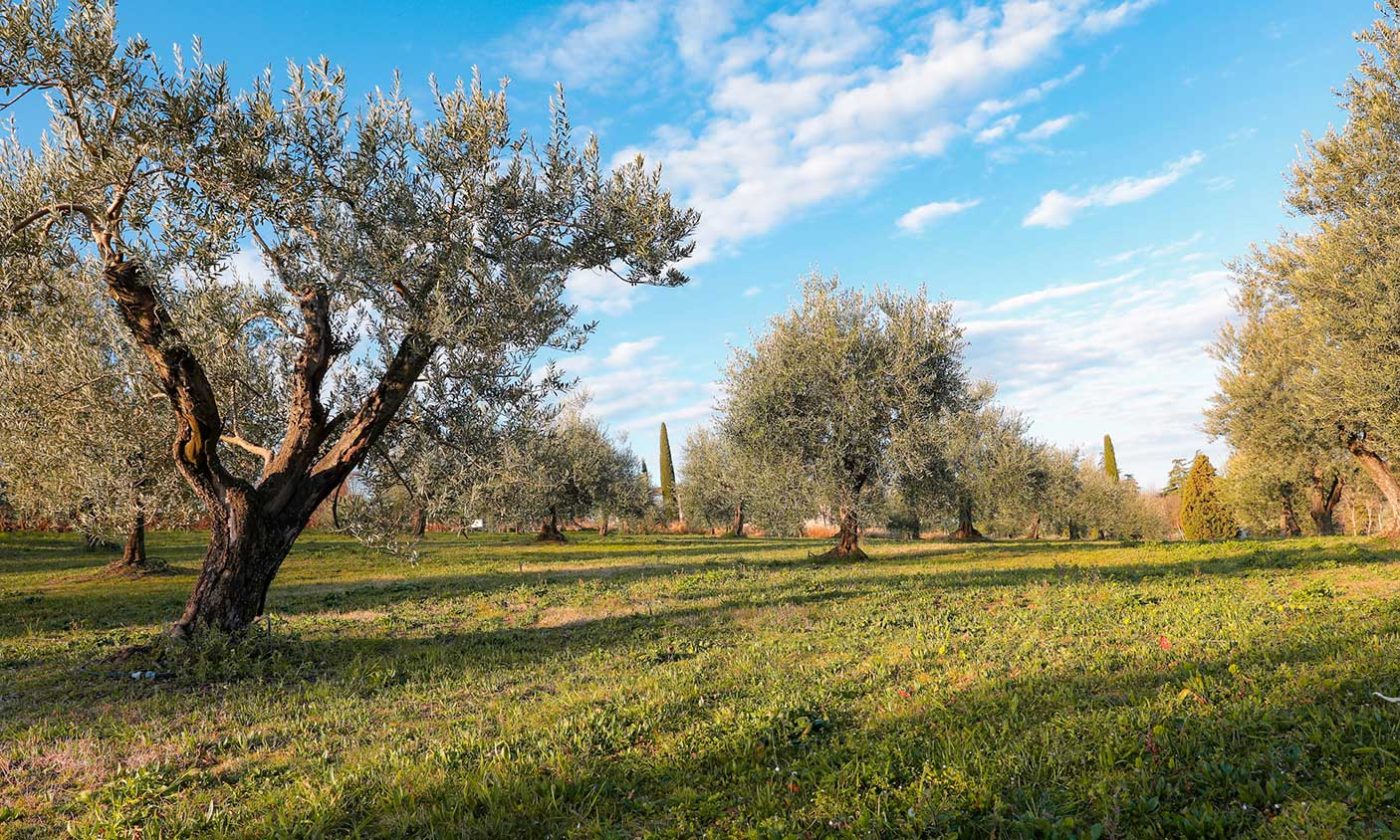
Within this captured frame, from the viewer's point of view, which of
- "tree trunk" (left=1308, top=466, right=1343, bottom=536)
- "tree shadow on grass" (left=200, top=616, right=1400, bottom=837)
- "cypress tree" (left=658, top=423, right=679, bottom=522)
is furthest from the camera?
"cypress tree" (left=658, top=423, right=679, bottom=522)

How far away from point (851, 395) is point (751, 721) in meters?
22.4

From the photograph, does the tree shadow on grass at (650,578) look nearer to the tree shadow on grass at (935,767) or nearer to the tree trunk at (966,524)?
the tree shadow on grass at (935,767)

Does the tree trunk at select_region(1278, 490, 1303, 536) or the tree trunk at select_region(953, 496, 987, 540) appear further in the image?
the tree trunk at select_region(953, 496, 987, 540)

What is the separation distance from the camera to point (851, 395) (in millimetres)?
28812

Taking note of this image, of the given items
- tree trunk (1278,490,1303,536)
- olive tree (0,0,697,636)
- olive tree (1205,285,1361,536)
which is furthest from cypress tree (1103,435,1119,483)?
olive tree (0,0,697,636)

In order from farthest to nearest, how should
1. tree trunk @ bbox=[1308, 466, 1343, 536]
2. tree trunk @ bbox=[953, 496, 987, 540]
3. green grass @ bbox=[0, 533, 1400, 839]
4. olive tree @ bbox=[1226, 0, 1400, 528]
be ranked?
1. tree trunk @ bbox=[953, 496, 987, 540]
2. tree trunk @ bbox=[1308, 466, 1343, 536]
3. olive tree @ bbox=[1226, 0, 1400, 528]
4. green grass @ bbox=[0, 533, 1400, 839]

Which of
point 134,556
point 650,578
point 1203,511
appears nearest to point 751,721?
point 650,578

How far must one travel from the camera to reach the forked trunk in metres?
12.8

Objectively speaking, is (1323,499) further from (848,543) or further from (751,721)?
(751,721)

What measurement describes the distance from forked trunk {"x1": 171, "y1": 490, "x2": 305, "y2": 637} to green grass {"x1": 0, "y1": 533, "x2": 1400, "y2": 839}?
0.67 metres

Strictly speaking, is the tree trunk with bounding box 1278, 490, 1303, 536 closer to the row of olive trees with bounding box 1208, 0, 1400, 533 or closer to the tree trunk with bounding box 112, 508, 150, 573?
the row of olive trees with bounding box 1208, 0, 1400, 533

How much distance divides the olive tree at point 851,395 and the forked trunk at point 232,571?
19.4 meters

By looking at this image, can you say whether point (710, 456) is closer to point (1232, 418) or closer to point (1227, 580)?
point (1232, 418)

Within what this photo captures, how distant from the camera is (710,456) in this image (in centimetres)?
6931
